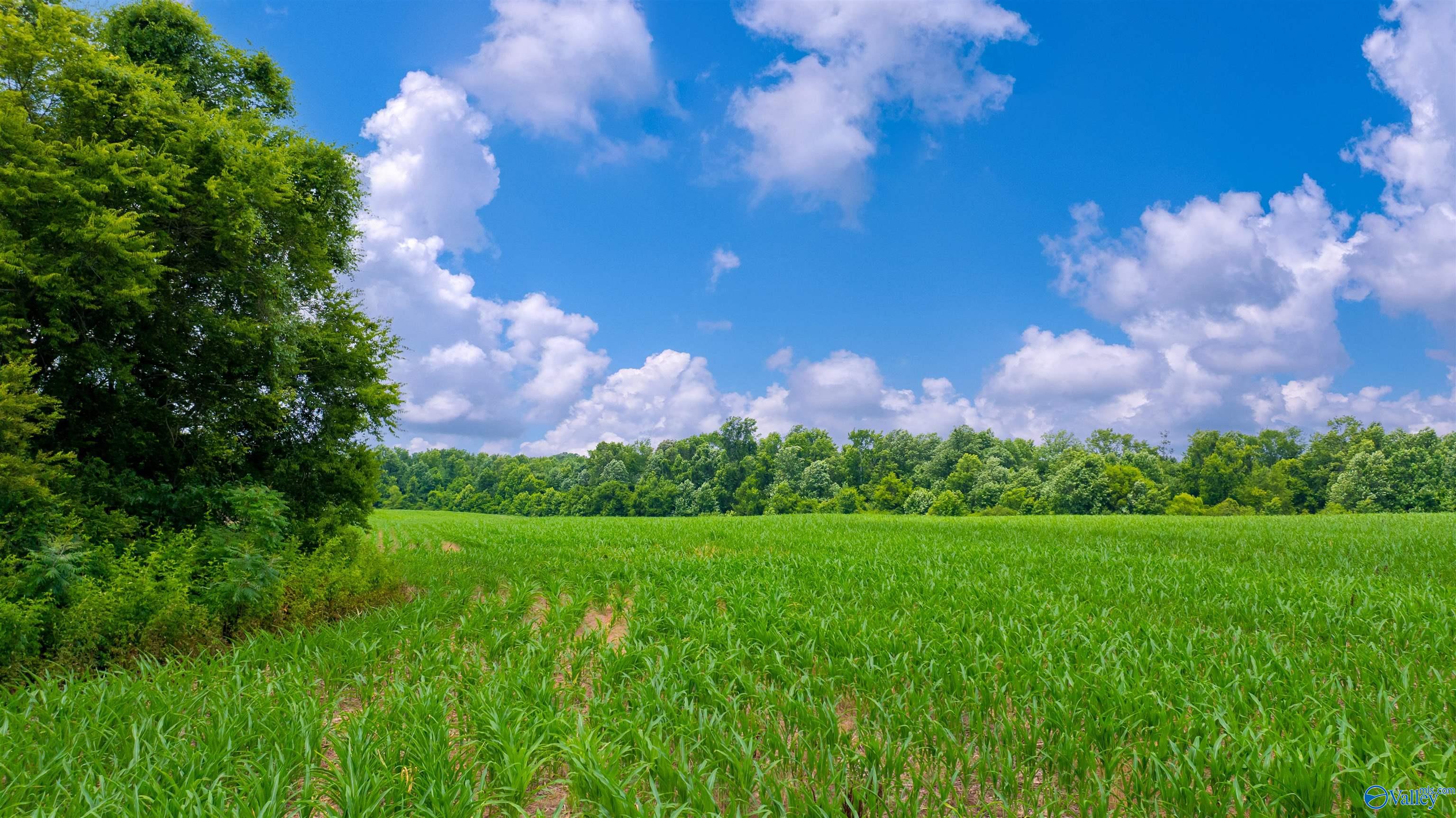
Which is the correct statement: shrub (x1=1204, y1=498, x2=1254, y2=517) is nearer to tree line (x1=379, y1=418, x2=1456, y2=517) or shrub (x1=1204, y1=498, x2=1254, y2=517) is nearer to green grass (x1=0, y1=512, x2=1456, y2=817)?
tree line (x1=379, y1=418, x2=1456, y2=517)

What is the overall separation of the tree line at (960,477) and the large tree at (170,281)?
43.8 m

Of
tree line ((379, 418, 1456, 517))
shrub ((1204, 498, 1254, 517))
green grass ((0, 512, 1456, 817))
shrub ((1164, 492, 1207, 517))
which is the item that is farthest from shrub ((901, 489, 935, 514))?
green grass ((0, 512, 1456, 817))

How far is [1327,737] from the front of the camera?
348 cm

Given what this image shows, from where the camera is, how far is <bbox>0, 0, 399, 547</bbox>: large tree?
7039 mm

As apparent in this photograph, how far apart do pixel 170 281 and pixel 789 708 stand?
10515mm

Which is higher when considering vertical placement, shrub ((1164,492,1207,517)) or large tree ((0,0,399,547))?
large tree ((0,0,399,547))

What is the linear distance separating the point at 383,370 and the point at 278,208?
3.05 meters

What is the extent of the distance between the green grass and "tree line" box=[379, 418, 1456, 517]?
43.2 metres

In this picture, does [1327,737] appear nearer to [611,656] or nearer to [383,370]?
[611,656]

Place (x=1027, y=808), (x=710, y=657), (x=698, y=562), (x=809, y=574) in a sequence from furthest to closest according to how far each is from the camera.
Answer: (x=698, y=562) < (x=809, y=574) < (x=710, y=657) < (x=1027, y=808)

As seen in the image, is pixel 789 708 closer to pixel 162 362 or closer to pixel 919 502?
pixel 162 362

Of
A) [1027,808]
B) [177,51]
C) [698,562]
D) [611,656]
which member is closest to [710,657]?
[611,656]

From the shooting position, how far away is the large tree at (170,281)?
7.04 metres

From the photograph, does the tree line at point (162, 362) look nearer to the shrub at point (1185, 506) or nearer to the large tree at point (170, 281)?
the large tree at point (170, 281)
